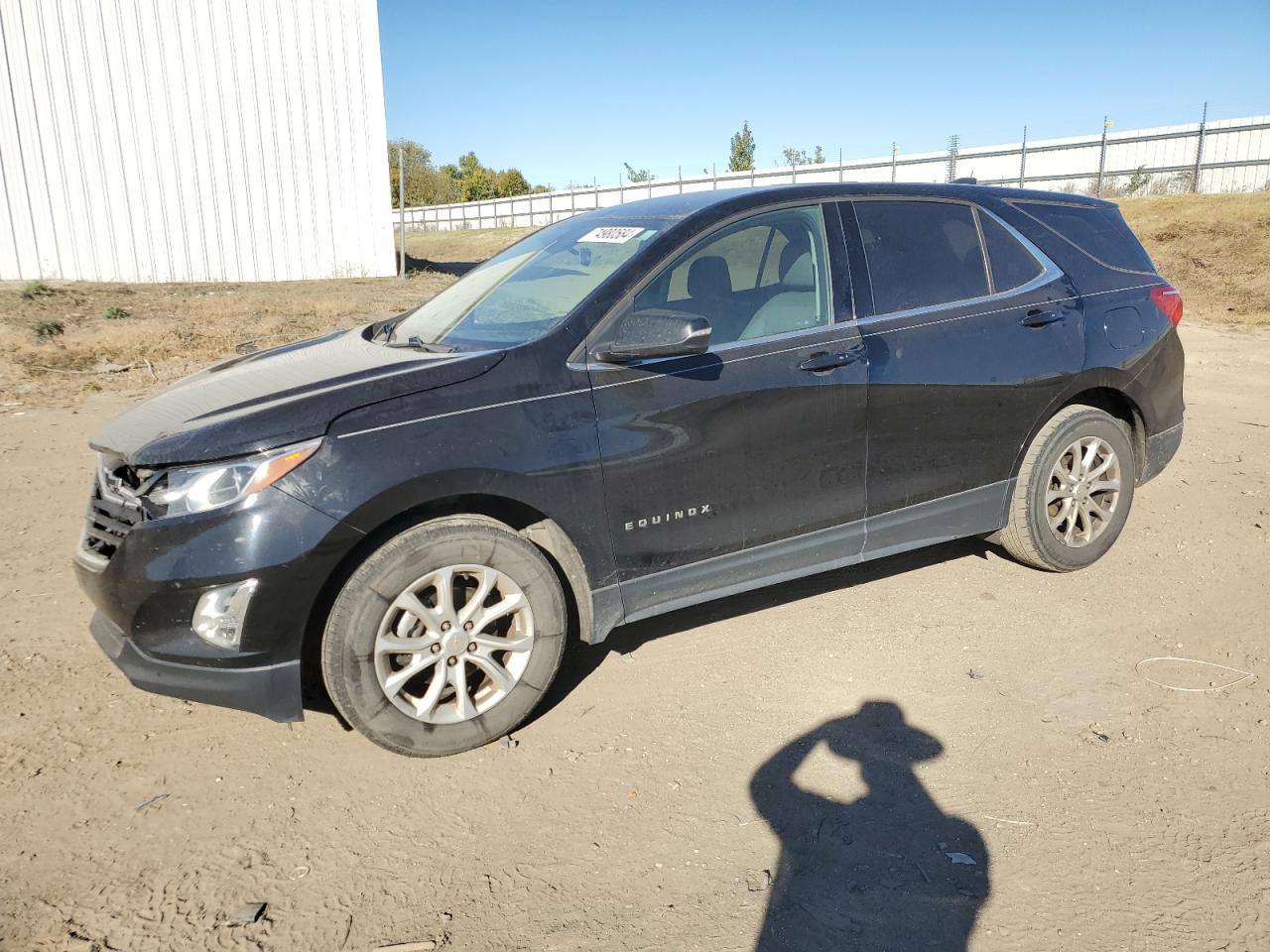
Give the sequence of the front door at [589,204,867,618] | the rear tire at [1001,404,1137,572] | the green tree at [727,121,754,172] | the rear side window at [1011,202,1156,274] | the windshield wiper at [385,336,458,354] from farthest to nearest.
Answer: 1. the green tree at [727,121,754,172]
2. the rear side window at [1011,202,1156,274]
3. the rear tire at [1001,404,1137,572]
4. the windshield wiper at [385,336,458,354]
5. the front door at [589,204,867,618]

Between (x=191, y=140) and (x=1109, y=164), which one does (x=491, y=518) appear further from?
(x=1109, y=164)

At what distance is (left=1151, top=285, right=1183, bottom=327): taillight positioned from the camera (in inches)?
189

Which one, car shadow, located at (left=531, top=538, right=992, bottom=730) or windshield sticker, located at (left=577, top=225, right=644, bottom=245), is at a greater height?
windshield sticker, located at (left=577, top=225, right=644, bottom=245)

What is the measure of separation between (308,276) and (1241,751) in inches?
677

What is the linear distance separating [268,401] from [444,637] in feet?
3.20

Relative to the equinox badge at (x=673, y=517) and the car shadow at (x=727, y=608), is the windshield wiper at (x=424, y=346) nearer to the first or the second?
the equinox badge at (x=673, y=517)

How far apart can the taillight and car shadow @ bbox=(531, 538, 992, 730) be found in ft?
4.84

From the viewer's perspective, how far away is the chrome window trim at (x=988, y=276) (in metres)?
4.05

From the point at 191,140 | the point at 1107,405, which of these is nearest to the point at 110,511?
the point at 1107,405

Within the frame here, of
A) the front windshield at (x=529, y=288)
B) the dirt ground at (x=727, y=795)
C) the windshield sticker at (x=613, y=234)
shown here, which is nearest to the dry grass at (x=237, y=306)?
the dirt ground at (x=727, y=795)

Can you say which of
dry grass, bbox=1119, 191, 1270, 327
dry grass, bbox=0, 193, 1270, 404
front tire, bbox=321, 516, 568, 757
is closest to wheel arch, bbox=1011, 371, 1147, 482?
front tire, bbox=321, 516, 568, 757

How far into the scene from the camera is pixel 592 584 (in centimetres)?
345

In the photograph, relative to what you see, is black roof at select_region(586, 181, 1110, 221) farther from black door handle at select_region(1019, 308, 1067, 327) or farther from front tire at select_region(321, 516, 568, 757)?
front tire at select_region(321, 516, 568, 757)

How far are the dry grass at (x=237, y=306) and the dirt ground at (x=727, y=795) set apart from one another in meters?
5.97
